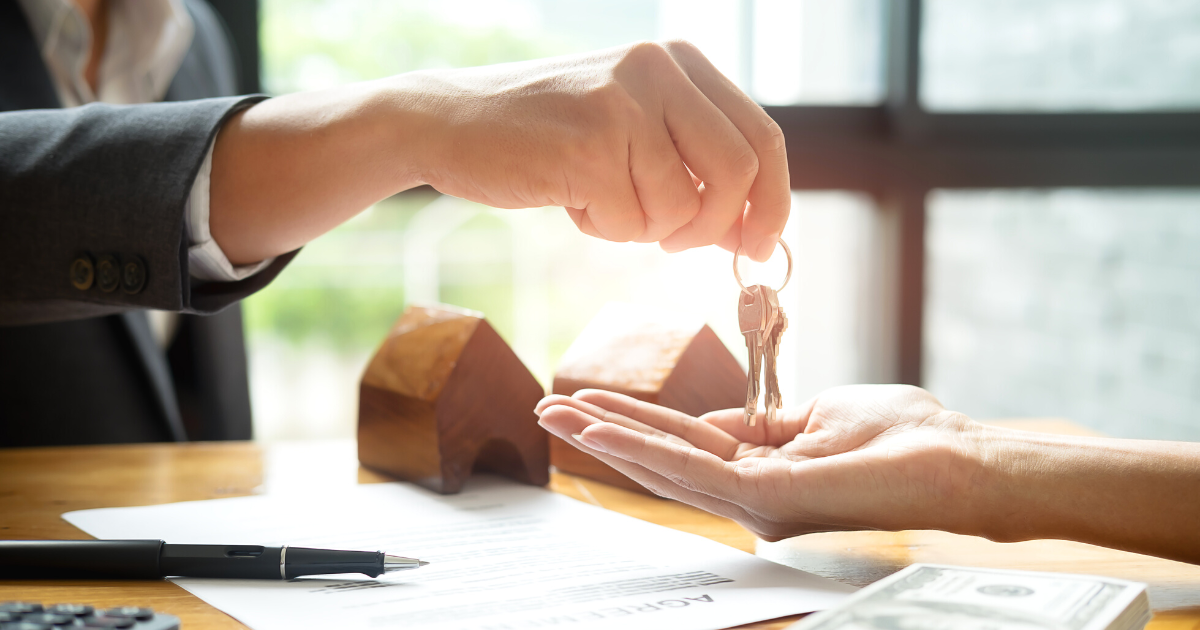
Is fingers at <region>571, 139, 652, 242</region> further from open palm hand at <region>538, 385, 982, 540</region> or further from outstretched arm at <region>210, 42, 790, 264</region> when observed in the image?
open palm hand at <region>538, 385, 982, 540</region>

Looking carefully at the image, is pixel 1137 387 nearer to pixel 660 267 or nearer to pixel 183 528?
pixel 660 267

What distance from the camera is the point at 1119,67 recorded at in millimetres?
2379

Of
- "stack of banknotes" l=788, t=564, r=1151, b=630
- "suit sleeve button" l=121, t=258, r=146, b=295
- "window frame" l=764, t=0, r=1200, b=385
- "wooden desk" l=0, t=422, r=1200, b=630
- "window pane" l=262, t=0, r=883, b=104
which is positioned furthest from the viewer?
"window pane" l=262, t=0, r=883, b=104

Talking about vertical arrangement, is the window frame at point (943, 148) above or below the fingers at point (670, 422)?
above

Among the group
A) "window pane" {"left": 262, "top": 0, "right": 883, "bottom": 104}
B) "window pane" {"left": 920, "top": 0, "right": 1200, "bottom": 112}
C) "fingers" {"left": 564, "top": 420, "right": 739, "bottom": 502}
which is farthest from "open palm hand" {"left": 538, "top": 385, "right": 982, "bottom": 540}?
"window pane" {"left": 920, "top": 0, "right": 1200, "bottom": 112}

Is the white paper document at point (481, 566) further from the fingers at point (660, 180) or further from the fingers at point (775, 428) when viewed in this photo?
the fingers at point (660, 180)

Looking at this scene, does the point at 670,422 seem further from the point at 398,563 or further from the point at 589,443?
the point at 398,563

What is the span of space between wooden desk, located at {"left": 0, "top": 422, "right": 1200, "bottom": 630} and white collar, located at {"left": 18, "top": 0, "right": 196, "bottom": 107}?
0.69m

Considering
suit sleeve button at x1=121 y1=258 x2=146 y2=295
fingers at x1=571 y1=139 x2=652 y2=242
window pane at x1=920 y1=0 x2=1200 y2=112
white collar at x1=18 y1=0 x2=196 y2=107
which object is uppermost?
window pane at x1=920 y1=0 x2=1200 y2=112

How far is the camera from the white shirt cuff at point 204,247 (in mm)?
882

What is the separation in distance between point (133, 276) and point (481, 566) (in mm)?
486

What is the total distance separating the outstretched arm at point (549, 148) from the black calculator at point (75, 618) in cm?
46

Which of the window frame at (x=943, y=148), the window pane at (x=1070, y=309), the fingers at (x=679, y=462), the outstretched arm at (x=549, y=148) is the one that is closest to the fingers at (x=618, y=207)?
the outstretched arm at (x=549, y=148)

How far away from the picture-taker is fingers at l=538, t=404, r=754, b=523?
0.71 metres
